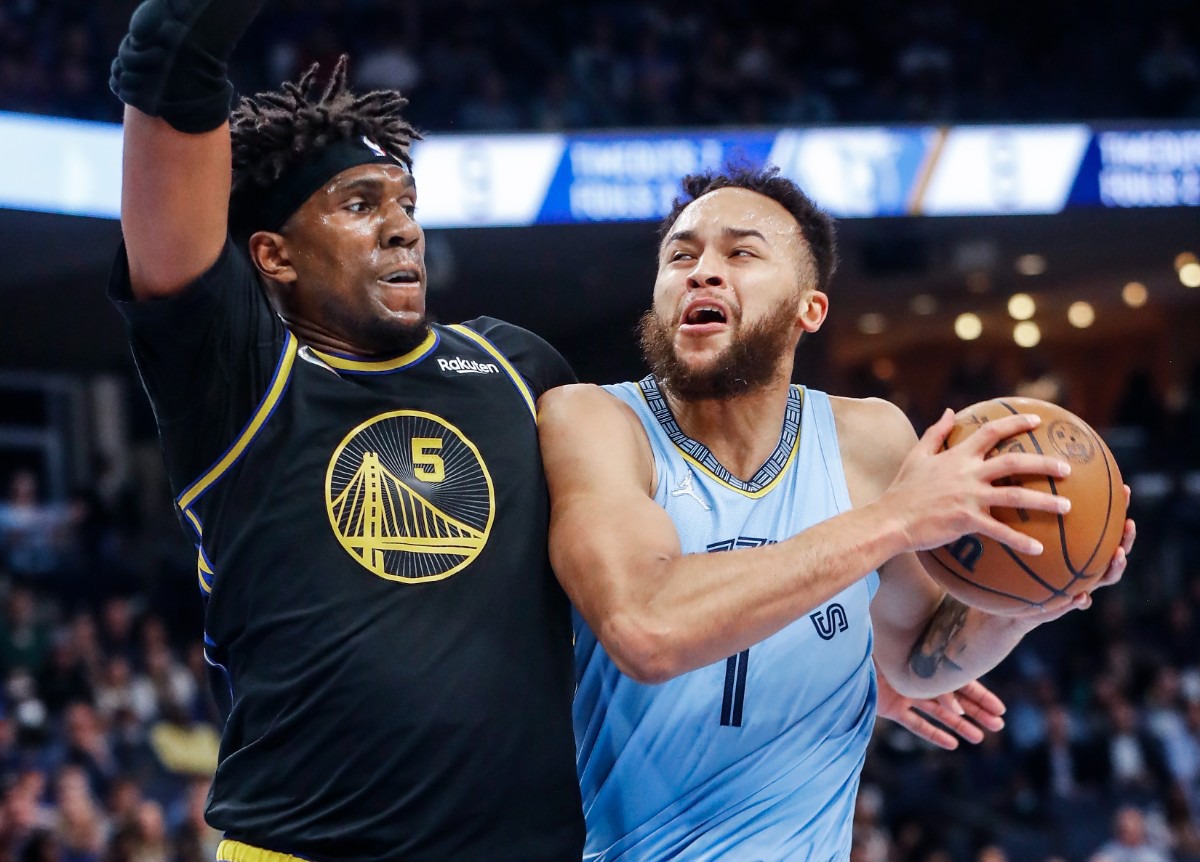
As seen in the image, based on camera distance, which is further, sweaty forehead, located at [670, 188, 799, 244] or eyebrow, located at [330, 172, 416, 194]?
sweaty forehead, located at [670, 188, 799, 244]

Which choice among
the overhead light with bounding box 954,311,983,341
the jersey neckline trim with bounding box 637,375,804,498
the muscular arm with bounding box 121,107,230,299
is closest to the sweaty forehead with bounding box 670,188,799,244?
the jersey neckline trim with bounding box 637,375,804,498

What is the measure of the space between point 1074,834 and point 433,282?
26.0ft

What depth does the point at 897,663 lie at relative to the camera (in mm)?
3840

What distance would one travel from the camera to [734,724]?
3.23 m

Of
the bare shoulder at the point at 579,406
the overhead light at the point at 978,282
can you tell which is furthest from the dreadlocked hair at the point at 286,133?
the overhead light at the point at 978,282

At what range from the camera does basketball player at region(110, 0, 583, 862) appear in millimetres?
2770

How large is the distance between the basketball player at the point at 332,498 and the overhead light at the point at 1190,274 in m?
14.9

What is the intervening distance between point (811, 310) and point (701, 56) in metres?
11.8

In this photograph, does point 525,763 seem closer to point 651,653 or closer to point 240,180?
point 651,653

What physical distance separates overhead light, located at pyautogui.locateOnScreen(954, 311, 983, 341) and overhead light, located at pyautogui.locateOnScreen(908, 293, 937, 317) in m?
0.56

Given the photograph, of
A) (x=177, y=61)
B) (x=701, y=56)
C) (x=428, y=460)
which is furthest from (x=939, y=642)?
(x=701, y=56)

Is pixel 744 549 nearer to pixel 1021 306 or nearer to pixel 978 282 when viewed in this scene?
pixel 978 282

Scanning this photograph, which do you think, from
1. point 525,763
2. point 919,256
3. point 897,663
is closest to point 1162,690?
point 919,256

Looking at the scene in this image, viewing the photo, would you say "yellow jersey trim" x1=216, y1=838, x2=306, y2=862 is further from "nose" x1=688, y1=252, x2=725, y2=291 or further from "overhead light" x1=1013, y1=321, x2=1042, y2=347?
"overhead light" x1=1013, y1=321, x2=1042, y2=347
